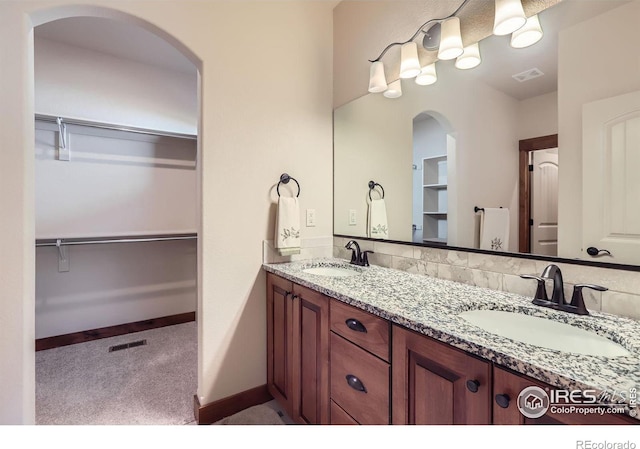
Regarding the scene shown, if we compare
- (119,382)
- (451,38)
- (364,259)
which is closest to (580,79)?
(451,38)

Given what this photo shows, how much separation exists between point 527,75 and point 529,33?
0.15 meters

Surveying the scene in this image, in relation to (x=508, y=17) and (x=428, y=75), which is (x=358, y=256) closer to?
(x=428, y=75)

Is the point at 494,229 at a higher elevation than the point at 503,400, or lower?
higher

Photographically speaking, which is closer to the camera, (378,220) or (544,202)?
(544,202)

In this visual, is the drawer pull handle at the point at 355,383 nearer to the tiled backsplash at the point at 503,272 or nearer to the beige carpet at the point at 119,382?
the tiled backsplash at the point at 503,272

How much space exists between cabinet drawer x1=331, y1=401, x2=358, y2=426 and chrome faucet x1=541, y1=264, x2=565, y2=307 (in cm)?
85

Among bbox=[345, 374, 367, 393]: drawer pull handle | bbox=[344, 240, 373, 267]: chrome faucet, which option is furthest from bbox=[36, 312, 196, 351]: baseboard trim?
bbox=[345, 374, 367, 393]: drawer pull handle

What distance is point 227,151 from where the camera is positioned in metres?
1.66

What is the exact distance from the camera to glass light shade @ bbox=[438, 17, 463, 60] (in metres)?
1.34

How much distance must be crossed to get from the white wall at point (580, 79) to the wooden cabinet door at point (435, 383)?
0.66 m

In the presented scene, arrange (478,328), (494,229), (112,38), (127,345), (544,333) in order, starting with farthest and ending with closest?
(127,345) < (112,38) < (494,229) < (544,333) < (478,328)

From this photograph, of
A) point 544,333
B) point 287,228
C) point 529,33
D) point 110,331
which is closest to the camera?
point 544,333

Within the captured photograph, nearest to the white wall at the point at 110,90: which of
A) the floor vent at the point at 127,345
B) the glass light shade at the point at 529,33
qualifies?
the floor vent at the point at 127,345
